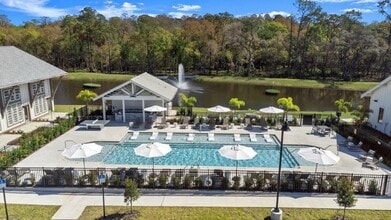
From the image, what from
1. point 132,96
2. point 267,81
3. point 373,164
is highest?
point 132,96

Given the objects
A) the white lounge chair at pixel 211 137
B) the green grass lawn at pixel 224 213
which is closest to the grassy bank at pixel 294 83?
the white lounge chair at pixel 211 137

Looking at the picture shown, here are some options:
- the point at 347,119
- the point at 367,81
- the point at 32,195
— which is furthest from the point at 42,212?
the point at 367,81

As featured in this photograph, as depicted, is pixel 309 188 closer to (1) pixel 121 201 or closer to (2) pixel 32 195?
(1) pixel 121 201

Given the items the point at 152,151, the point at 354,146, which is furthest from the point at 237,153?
the point at 354,146

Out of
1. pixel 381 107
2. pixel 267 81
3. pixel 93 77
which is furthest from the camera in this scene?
pixel 93 77

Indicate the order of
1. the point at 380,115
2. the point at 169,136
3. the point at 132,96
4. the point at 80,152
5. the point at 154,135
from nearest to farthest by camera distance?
the point at 80,152 < the point at 169,136 < the point at 154,135 < the point at 380,115 < the point at 132,96

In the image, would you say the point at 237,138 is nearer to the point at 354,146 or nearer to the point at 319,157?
the point at 354,146
